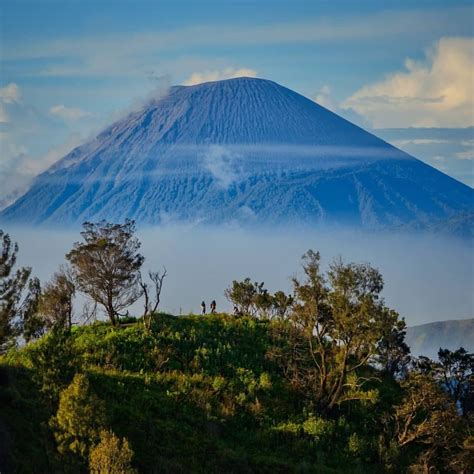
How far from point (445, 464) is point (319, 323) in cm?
823

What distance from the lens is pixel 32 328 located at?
1547 inches

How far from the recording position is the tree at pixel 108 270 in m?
48.6

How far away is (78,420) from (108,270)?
1841cm

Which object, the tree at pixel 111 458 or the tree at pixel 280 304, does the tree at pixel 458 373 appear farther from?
the tree at pixel 111 458

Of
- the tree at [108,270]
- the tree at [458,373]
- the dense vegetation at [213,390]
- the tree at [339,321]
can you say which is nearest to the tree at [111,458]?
the dense vegetation at [213,390]

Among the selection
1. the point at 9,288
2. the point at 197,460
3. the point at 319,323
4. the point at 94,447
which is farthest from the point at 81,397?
the point at 319,323

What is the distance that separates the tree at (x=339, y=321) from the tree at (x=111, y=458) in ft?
42.0

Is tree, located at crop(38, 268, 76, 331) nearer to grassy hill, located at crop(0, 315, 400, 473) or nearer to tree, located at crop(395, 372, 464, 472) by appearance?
grassy hill, located at crop(0, 315, 400, 473)

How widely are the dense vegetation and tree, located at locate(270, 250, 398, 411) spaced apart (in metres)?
0.07

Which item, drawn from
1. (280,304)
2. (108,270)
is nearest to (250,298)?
(280,304)

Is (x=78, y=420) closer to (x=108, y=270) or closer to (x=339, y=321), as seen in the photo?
(x=339, y=321)

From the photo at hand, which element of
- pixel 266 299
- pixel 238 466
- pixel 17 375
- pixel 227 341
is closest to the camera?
pixel 238 466

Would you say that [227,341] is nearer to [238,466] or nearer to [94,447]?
[238,466]

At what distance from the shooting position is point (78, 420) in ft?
101
